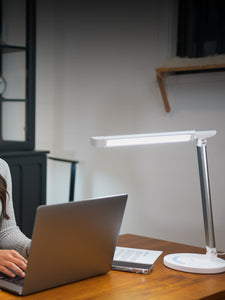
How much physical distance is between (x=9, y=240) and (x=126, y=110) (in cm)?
180

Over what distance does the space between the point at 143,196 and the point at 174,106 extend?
0.67 meters

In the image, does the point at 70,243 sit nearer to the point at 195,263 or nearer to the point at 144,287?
the point at 144,287

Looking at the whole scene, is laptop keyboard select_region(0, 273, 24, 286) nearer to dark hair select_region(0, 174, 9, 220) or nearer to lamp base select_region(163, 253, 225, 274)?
dark hair select_region(0, 174, 9, 220)

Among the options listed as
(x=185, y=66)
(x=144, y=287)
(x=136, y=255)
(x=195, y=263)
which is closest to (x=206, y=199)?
(x=195, y=263)

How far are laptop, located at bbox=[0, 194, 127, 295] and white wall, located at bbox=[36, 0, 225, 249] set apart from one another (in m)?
1.53

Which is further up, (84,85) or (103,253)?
(84,85)

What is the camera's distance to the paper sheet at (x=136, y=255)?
67.8 inches

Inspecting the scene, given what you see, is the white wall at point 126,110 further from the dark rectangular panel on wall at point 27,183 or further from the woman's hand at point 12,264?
the woman's hand at point 12,264

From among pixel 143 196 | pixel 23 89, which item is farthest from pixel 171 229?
pixel 23 89

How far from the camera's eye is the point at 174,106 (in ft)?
10.2

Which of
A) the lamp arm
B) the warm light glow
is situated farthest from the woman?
the lamp arm

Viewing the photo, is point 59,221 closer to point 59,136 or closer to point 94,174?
point 94,174

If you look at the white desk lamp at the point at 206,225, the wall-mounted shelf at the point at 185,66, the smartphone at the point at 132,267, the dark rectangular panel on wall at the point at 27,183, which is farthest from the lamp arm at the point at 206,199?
the dark rectangular panel on wall at the point at 27,183

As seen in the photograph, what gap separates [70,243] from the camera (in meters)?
1.41
